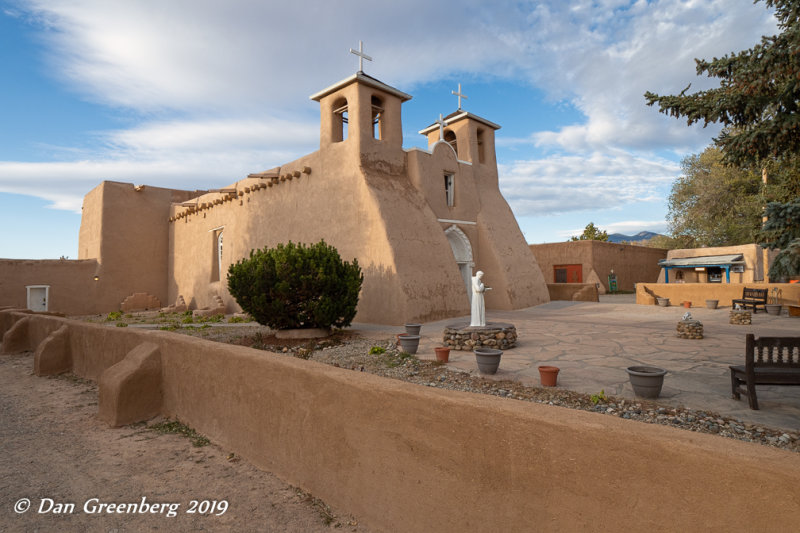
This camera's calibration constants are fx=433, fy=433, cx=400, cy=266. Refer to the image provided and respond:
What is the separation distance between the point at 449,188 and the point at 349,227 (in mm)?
5102

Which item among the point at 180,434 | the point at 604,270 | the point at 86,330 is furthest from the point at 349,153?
the point at 604,270

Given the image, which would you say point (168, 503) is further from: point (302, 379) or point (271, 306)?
point (271, 306)

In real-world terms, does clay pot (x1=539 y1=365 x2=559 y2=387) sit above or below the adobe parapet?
below

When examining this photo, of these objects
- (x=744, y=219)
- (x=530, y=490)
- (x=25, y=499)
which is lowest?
(x=25, y=499)

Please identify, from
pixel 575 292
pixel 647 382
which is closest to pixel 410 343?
pixel 647 382

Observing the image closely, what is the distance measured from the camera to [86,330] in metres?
8.30

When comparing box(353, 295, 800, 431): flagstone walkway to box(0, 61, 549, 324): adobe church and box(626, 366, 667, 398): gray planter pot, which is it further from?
box(0, 61, 549, 324): adobe church

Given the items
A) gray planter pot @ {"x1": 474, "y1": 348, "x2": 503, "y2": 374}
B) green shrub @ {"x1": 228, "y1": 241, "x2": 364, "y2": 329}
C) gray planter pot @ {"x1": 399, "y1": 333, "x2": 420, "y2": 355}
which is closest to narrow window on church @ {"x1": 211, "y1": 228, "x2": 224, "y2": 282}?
green shrub @ {"x1": 228, "y1": 241, "x2": 364, "y2": 329}

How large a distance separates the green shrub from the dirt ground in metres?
5.26

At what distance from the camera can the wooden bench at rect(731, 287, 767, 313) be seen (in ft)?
49.6

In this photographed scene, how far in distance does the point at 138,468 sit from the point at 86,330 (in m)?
5.26

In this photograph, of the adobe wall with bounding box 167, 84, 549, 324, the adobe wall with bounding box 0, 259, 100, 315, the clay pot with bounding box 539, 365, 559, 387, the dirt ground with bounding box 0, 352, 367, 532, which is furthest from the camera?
the adobe wall with bounding box 0, 259, 100, 315

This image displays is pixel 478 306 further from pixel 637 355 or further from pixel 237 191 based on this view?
pixel 237 191

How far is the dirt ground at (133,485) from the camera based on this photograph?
3.33 meters
